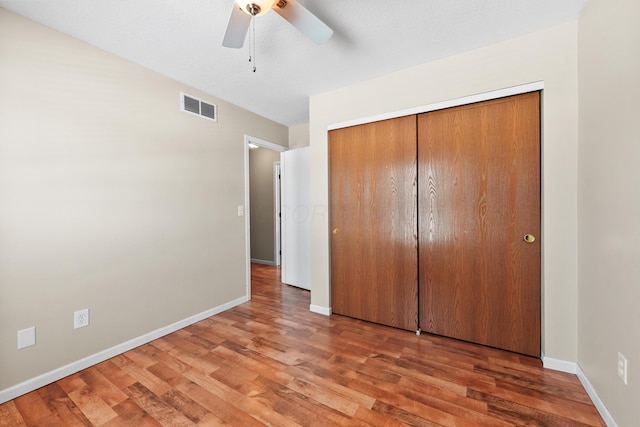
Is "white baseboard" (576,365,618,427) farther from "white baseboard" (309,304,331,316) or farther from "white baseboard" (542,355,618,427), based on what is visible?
"white baseboard" (309,304,331,316)

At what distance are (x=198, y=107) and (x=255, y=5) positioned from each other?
1715 millimetres

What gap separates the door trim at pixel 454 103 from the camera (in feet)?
6.27

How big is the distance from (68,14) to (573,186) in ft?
11.6

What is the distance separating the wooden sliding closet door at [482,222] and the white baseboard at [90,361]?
2.33 m

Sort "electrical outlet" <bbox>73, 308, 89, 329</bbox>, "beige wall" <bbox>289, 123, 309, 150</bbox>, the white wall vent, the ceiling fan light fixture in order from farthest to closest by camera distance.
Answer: "beige wall" <bbox>289, 123, 309, 150</bbox> → the white wall vent → "electrical outlet" <bbox>73, 308, 89, 329</bbox> → the ceiling fan light fixture

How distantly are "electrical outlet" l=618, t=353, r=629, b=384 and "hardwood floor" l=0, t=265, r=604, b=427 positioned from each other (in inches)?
13.9

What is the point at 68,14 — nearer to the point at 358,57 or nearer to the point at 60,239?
the point at 60,239

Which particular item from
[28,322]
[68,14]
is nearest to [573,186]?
[68,14]

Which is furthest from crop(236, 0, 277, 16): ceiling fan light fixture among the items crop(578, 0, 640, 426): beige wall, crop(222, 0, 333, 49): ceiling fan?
crop(578, 0, 640, 426): beige wall

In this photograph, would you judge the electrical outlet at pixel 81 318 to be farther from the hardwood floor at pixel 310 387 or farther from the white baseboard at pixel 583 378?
the white baseboard at pixel 583 378

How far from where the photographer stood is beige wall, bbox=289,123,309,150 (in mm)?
4016

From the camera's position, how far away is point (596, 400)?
4.89 ft

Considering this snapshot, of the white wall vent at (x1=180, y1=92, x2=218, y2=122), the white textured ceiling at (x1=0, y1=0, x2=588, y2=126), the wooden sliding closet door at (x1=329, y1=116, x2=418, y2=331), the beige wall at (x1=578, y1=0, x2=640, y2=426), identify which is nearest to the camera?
the beige wall at (x1=578, y1=0, x2=640, y2=426)

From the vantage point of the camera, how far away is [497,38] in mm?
1942
